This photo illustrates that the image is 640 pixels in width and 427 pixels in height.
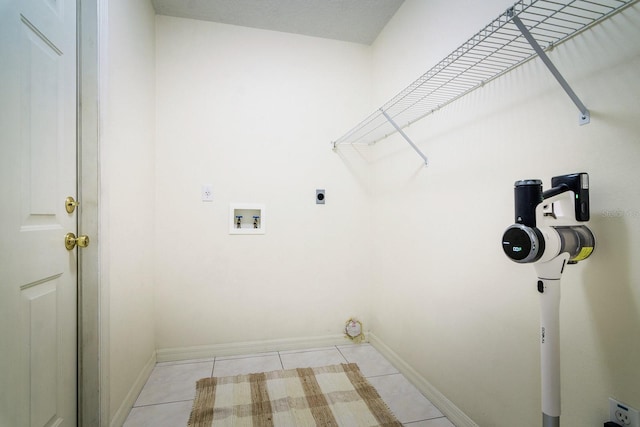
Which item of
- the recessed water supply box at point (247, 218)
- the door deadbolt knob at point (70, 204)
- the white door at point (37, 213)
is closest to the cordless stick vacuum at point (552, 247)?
the white door at point (37, 213)

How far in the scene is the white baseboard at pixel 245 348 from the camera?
223 centimetres

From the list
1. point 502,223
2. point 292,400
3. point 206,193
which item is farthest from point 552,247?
point 206,193

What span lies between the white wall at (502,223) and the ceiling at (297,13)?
0.17m

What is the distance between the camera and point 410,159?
202cm

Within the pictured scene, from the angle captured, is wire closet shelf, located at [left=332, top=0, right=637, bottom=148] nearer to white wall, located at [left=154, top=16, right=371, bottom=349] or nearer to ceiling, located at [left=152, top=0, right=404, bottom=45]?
white wall, located at [left=154, top=16, right=371, bottom=349]

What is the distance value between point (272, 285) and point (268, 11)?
1961 millimetres

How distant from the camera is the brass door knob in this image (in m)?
1.29

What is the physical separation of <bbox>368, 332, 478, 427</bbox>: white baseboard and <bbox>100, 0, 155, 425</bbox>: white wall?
1.60m

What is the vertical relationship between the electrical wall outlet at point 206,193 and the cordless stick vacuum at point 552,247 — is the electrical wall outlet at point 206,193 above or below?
above

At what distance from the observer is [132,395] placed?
5.67 feet

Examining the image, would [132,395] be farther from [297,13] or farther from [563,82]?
[297,13]

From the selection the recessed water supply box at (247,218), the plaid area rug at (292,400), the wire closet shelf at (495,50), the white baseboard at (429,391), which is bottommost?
the plaid area rug at (292,400)

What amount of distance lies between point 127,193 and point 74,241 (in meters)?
0.44

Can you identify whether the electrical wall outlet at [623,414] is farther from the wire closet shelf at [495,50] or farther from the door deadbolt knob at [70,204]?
the door deadbolt knob at [70,204]
